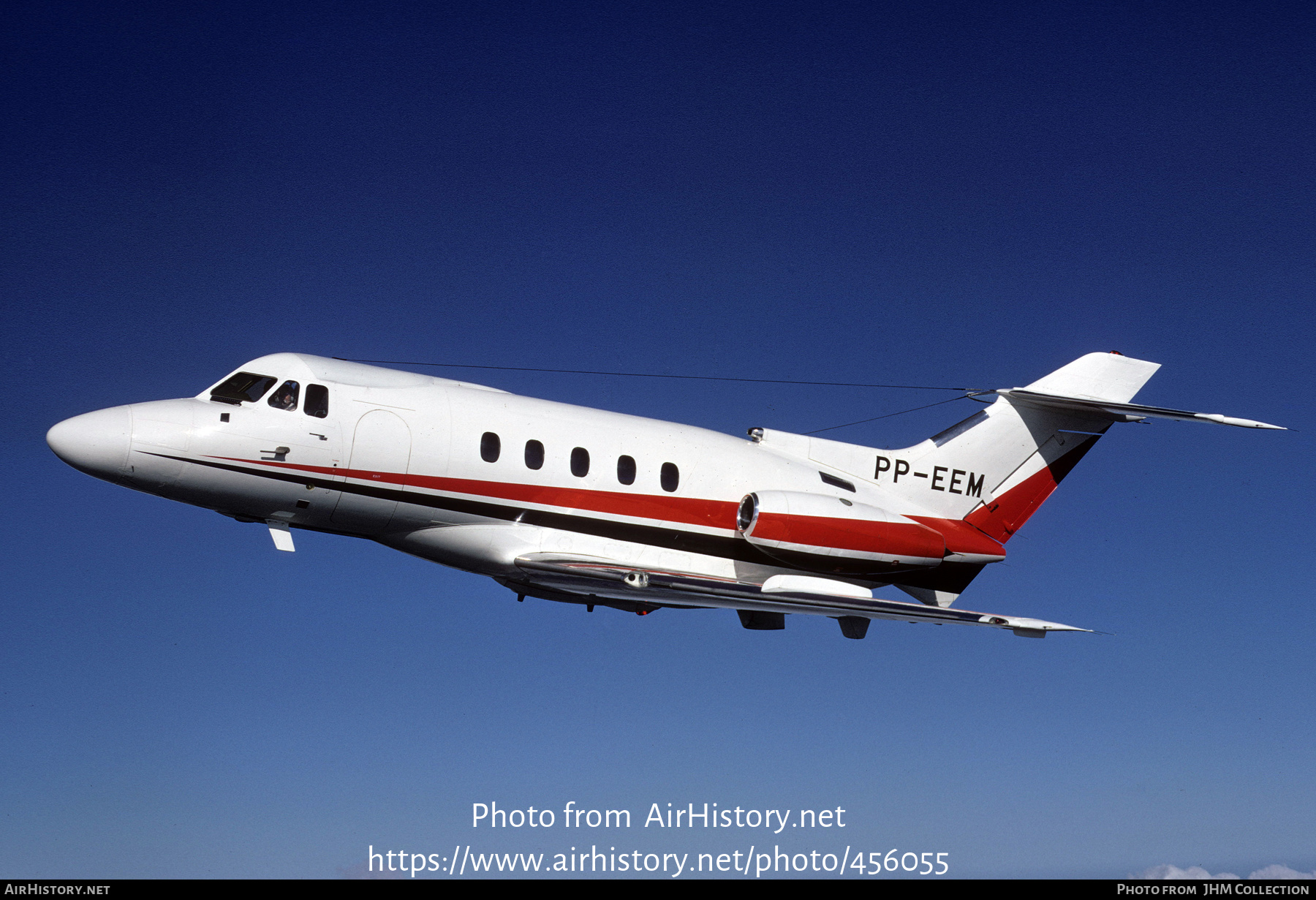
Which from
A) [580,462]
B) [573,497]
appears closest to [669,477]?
[580,462]

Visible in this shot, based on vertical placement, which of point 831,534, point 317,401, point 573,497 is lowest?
point 831,534

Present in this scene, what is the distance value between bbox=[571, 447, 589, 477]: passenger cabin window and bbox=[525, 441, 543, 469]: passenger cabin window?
601mm

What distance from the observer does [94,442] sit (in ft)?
63.1

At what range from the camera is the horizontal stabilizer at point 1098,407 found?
78.9 ft

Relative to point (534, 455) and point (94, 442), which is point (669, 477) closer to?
point (534, 455)

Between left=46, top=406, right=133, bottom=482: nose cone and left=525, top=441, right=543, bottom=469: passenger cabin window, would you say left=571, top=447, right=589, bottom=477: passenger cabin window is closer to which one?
left=525, top=441, right=543, bottom=469: passenger cabin window

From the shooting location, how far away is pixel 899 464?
25719mm

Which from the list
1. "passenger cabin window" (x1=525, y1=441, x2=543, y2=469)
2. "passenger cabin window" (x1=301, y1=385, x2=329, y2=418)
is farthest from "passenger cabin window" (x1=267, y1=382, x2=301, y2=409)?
"passenger cabin window" (x1=525, y1=441, x2=543, y2=469)

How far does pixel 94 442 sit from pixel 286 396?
307cm

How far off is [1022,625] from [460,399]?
1033cm
